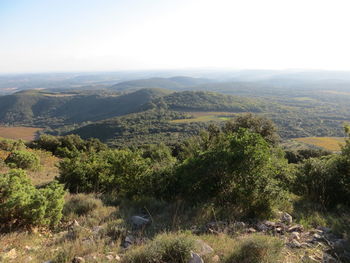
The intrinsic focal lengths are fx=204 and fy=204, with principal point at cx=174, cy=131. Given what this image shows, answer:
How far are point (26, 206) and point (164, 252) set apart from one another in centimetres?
263

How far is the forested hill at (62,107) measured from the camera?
114 m

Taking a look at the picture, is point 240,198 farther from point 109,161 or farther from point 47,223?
point 109,161

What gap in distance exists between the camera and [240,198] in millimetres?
4375

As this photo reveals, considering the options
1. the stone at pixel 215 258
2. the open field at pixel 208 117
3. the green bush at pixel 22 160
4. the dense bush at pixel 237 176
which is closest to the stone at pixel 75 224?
the dense bush at pixel 237 176

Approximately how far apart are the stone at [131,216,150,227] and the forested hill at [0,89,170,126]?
106m

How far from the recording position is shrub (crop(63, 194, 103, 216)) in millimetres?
4566

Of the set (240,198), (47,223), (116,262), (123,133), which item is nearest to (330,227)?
(240,198)

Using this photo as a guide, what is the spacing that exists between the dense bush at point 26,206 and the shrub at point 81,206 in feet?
2.06

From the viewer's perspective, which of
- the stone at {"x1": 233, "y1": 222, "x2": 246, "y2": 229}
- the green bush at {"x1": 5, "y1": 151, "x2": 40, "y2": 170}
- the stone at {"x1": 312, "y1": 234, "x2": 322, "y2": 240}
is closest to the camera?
the stone at {"x1": 312, "y1": 234, "x2": 322, "y2": 240}

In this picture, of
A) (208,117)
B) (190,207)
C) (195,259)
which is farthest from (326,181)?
(208,117)

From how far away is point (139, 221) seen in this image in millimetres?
4074

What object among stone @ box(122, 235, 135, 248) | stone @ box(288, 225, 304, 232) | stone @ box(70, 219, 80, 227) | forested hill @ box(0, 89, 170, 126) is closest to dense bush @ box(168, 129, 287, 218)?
stone @ box(288, 225, 304, 232)

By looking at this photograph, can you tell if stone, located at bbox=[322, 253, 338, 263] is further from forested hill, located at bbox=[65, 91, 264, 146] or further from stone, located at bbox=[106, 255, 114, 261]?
forested hill, located at bbox=[65, 91, 264, 146]

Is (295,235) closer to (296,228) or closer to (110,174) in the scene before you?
(296,228)
